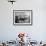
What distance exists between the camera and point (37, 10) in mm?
4789

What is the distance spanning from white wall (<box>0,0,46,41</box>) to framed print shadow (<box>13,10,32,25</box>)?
112mm

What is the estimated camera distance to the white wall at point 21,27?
188 inches

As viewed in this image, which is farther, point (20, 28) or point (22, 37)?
point (20, 28)

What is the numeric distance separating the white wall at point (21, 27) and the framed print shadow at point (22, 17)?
0.11 meters

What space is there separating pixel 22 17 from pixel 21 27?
1.22 ft

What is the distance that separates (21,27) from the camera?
4.80m

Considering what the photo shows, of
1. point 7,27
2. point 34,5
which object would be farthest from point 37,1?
point 7,27

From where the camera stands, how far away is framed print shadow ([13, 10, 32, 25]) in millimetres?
4789

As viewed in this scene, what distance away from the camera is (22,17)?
15.8 feet

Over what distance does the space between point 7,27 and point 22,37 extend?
6.00 ft

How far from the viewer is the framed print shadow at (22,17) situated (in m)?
4.79

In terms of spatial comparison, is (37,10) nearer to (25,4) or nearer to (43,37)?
(25,4)

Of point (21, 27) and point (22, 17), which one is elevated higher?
point (22, 17)

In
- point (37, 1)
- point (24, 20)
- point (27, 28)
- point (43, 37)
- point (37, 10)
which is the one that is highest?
point (37, 1)
